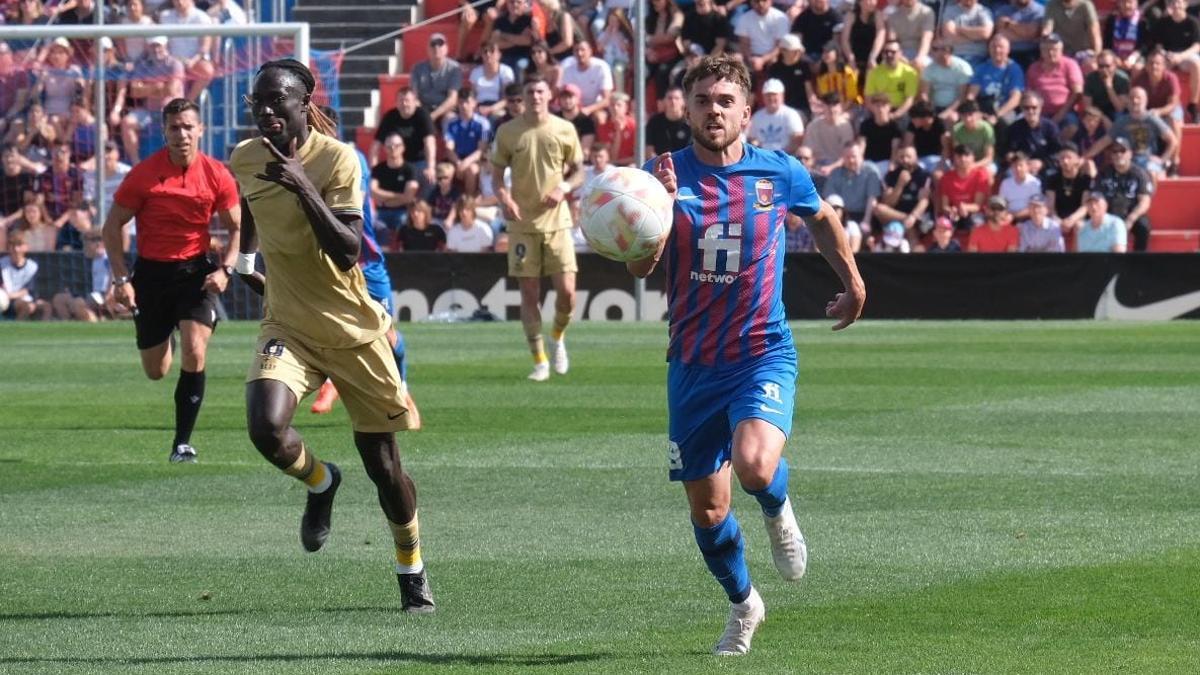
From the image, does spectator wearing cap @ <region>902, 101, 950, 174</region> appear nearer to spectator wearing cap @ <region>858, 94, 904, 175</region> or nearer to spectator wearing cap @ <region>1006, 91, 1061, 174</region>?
spectator wearing cap @ <region>858, 94, 904, 175</region>

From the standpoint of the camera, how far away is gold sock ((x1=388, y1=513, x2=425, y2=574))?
8.04m

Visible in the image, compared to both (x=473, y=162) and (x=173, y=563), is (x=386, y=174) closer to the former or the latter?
(x=473, y=162)

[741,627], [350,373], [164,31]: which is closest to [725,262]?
[741,627]

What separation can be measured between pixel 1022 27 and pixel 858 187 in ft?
12.7

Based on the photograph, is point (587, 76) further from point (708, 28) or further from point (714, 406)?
point (714, 406)

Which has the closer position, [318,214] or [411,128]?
[318,214]

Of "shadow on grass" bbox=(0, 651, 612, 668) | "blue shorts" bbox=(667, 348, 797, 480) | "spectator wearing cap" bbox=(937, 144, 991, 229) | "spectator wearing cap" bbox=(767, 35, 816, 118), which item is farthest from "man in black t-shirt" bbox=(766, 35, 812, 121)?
"shadow on grass" bbox=(0, 651, 612, 668)

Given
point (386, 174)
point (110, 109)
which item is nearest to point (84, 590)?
point (110, 109)

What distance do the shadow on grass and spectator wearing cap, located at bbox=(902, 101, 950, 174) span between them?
21.0m

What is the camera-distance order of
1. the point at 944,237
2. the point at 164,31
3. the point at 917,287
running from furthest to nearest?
the point at 944,237
the point at 917,287
the point at 164,31

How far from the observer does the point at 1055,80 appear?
27812 millimetres

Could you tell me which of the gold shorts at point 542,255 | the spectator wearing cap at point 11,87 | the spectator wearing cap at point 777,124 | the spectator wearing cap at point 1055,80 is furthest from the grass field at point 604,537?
the spectator wearing cap at point 1055,80

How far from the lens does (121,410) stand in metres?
16.2

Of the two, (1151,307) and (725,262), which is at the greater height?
(725,262)
